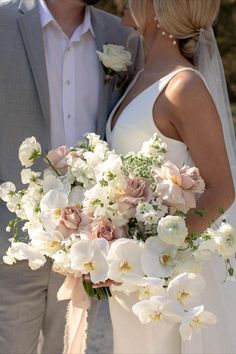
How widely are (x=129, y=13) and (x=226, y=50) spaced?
9.25m

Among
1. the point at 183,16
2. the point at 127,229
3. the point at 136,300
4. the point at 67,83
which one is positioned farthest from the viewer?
the point at 67,83

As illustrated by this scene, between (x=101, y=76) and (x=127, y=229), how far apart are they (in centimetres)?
101

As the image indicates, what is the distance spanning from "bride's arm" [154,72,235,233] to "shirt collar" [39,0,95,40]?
0.62 meters

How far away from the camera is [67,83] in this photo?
311cm

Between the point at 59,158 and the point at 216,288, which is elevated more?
the point at 59,158

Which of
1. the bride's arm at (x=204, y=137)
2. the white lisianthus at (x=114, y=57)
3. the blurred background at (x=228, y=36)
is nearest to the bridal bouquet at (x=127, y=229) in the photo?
the bride's arm at (x=204, y=137)

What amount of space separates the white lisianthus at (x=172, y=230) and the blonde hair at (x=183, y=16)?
996 mm

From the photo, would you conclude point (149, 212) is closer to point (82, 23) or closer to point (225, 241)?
point (225, 241)

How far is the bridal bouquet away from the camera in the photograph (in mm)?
2203

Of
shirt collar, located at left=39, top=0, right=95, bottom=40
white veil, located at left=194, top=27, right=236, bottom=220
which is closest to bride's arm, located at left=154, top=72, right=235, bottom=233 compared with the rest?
white veil, located at left=194, top=27, right=236, bottom=220

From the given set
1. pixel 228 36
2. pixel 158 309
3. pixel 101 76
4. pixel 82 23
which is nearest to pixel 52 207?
pixel 158 309

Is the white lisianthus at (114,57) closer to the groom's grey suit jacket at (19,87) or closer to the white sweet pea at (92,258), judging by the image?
the groom's grey suit jacket at (19,87)

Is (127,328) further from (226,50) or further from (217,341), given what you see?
(226,50)

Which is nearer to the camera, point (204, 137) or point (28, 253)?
point (28, 253)
